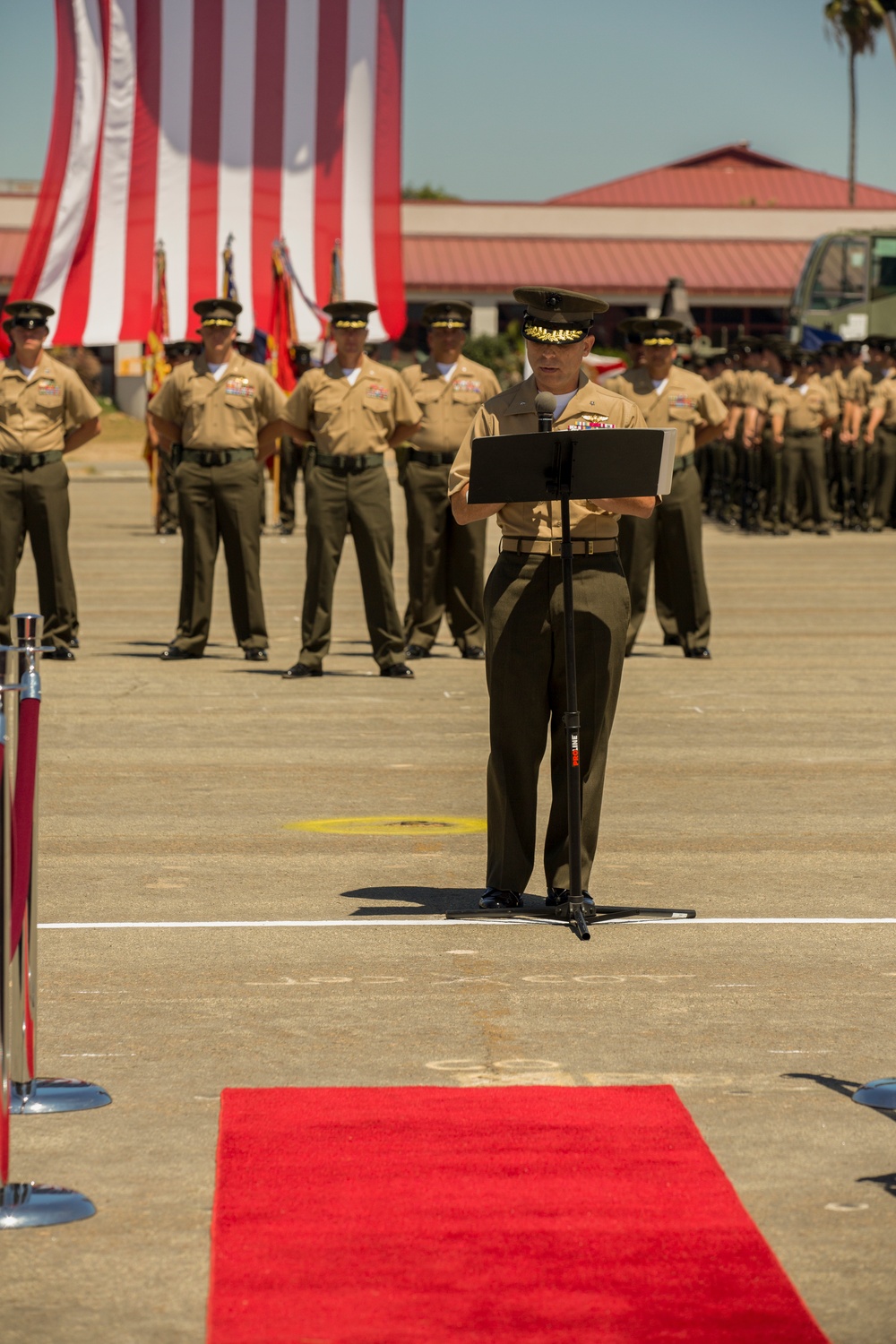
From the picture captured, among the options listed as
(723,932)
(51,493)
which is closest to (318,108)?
(51,493)

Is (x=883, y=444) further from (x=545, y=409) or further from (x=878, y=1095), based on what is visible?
(x=878, y=1095)

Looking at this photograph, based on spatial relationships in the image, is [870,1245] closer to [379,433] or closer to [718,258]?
[379,433]

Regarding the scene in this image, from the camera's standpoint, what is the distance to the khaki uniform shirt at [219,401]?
13.9 metres

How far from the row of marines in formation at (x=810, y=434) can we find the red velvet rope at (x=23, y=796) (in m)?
22.4

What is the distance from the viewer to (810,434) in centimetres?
2692

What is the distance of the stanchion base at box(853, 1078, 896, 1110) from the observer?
200 inches

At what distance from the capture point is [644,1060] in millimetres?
5430

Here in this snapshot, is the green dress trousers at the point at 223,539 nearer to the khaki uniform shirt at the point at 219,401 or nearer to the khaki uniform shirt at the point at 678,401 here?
the khaki uniform shirt at the point at 219,401

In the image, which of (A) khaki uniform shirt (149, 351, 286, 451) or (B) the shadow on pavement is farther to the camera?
(A) khaki uniform shirt (149, 351, 286, 451)

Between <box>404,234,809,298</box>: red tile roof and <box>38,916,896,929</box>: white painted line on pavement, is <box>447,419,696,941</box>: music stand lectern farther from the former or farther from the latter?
<box>404,234,809,298</box>: red tile roof

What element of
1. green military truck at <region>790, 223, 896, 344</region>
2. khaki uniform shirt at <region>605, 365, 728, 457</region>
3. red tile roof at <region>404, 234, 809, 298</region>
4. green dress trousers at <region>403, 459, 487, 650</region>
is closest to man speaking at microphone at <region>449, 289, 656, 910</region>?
khaki uniform shirt at <region>605, 365, 728, 457</region>

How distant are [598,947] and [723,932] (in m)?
0.44

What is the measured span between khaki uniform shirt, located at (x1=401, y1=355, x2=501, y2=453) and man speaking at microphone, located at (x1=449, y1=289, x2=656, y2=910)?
284 inches

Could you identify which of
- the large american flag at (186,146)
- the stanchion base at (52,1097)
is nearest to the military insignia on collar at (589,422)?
the stanchion base at (52,1097)
